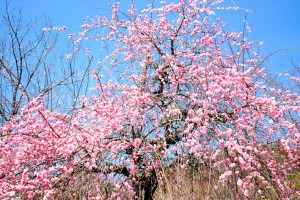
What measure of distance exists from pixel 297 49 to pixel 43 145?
369 cm

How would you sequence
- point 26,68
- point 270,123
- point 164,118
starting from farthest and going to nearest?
point 26,68, point 164,118, point 270,123

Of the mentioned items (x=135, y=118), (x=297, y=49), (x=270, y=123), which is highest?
(x=297, y=49)

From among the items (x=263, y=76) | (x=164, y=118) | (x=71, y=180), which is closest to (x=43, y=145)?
(x=71, y=180)

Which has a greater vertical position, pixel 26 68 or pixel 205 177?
pixel 26 68

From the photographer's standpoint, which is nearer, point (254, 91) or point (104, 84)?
point (254, 91)

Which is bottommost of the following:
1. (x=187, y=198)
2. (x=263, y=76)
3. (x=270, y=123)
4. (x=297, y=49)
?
(x=187, y=198)

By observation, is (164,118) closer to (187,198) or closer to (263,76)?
(187,198)

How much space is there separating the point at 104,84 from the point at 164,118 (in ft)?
5.39

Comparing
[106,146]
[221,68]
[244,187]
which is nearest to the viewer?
[244,187]

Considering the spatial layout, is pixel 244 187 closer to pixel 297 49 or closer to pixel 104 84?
pixel 297 49

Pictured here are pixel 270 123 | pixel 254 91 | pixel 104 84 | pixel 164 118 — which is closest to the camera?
pixel 270 123

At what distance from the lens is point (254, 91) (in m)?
4.15

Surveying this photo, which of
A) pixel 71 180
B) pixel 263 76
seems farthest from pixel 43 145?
pixel 263 76

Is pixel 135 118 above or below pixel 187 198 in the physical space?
above
